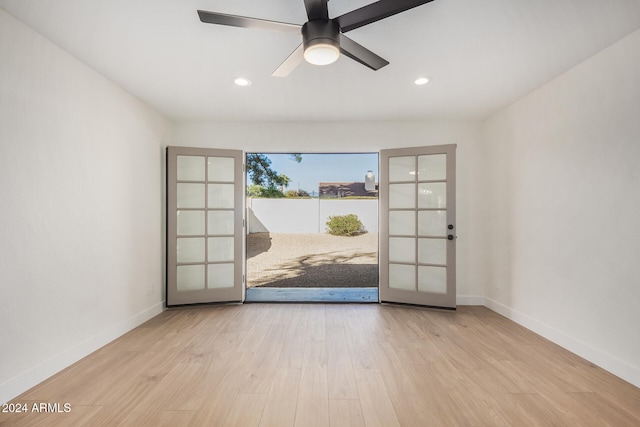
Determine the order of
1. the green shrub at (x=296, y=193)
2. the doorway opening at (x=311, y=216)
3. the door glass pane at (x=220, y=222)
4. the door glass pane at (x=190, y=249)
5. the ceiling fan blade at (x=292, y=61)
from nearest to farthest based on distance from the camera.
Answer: the ceiling fan blade at (x=292, y=61), the door glass pane at (x=190, y=249), the door glass pane at (x=220, y=222), the doorway opening at (x=311, y=216), the green shrub at (x=296, y=193)

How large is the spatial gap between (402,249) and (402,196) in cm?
69

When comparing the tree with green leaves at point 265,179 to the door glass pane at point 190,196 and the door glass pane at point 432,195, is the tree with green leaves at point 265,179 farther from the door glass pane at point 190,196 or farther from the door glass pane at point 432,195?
the door glass pane at point 432,195

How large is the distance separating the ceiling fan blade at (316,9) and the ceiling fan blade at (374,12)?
0.09m

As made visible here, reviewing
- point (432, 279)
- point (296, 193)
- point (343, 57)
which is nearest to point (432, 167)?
point (432, 279)

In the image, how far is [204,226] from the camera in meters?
3.63

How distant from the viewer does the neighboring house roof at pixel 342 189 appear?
11.3m

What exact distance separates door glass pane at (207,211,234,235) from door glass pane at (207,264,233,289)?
45 centimetres

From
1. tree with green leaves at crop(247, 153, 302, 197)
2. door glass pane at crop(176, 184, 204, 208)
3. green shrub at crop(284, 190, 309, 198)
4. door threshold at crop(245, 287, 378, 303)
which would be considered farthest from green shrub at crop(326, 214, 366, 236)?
door glass pane at crop(176, 184, 204, 208)

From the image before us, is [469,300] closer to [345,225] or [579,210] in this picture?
[579,210]

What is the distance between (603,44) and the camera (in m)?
2.08

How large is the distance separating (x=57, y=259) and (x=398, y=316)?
3.19 meters

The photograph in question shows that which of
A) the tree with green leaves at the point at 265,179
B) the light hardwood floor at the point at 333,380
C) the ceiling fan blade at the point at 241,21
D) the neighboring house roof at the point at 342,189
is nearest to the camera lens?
the ceiling fan blade at the point at 241,21

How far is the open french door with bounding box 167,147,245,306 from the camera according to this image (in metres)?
3.49

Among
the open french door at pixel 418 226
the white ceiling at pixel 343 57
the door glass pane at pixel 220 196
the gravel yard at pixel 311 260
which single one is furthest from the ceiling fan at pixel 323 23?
the gravel yard at pixel 311 260
